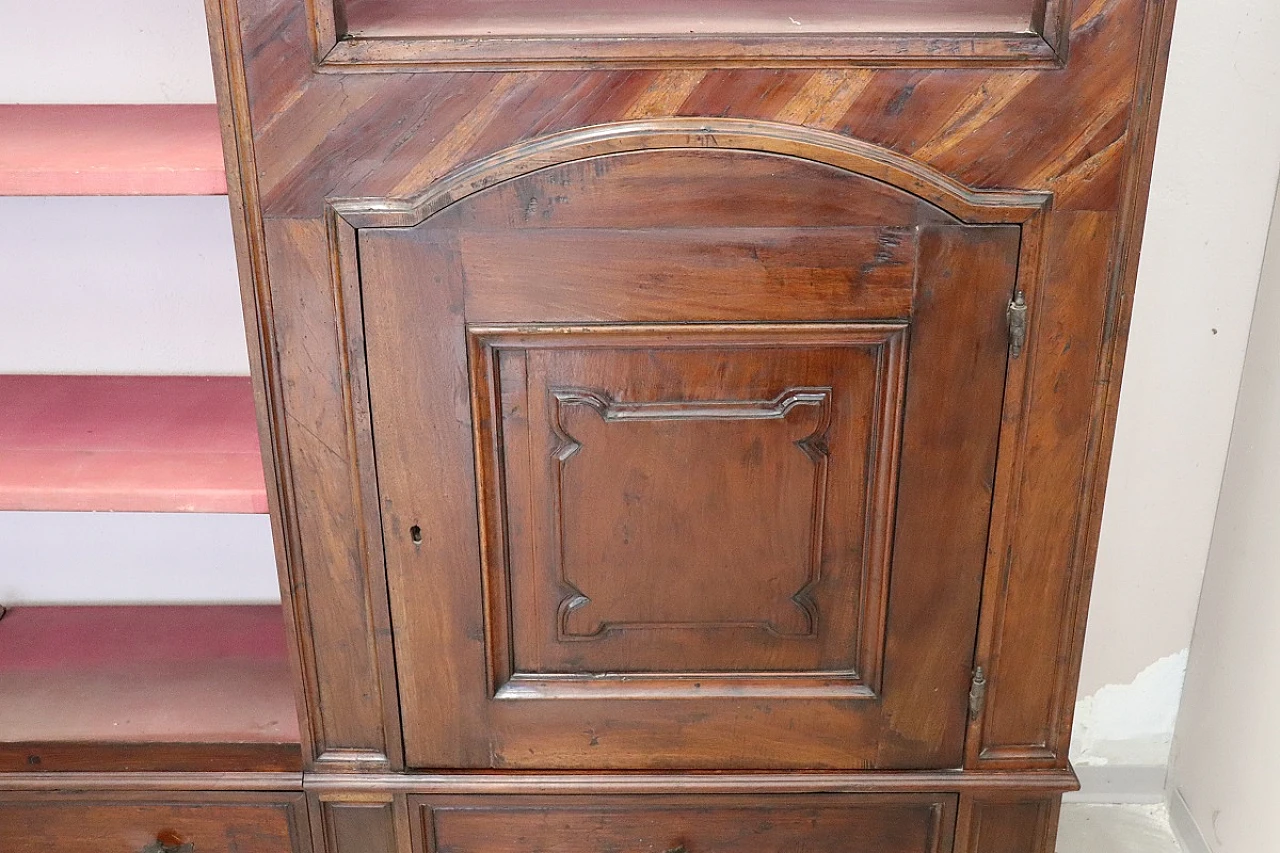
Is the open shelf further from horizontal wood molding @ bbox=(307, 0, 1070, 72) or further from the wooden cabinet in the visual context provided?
horizontal wood molding @ bbox=(307, 0, 1070, 72)

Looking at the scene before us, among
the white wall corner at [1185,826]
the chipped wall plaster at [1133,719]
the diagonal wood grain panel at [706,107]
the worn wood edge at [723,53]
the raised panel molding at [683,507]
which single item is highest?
the worn wood edge at [723,53]

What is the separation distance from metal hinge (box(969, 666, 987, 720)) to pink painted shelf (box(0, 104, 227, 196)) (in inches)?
37.8

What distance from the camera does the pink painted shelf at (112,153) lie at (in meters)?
1.12

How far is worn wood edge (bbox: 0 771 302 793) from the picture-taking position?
4.49ft

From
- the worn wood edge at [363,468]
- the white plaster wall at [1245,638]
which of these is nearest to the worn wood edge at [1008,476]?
the white plaster wall at [1245,638]

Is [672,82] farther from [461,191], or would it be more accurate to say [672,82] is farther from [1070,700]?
[1070,700]

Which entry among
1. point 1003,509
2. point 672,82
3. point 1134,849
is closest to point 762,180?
point 672,82

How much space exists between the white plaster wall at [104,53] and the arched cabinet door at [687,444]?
0.56m

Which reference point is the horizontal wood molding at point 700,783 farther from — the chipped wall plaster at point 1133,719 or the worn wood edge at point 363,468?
the chipped wall plaster at point 1133,719

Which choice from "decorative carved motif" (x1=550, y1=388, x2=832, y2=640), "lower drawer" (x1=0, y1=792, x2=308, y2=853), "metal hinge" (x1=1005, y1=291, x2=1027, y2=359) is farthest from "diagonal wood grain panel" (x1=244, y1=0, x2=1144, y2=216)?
"lower drawer" (x1=0, y1=792, x2=308, y2=853)

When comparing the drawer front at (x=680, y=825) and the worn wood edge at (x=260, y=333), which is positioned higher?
the worn wood edge at (x=260, y=333)

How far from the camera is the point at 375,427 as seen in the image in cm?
118

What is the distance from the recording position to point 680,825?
4.51 feet

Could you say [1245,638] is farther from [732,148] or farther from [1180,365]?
[732,148]
